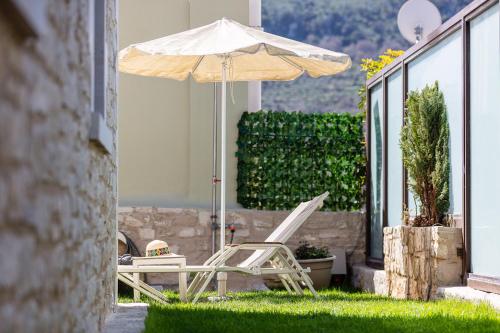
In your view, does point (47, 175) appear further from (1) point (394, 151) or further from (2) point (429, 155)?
(1) point (394, 151)

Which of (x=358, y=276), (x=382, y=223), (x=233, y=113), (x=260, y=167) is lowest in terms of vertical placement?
(x=358, y=276)

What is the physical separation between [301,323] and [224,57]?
12.2ft

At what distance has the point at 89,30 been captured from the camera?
3.25 meters

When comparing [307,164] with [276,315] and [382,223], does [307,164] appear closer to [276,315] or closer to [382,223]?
[382,223]

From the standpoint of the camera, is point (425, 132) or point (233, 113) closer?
point (425, 132)

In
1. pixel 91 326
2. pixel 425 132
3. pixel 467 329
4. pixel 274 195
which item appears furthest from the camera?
pixel 274 195

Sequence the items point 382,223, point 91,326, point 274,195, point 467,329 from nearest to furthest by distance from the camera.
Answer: point 91,326 → point 467,329 → point 382,223 → point 274,195

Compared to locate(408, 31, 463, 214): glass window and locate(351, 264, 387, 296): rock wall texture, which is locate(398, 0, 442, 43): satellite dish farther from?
locate(351, 264, 387, 296): rock wall texture

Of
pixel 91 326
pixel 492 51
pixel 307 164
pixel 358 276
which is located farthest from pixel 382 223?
pixel 91 326

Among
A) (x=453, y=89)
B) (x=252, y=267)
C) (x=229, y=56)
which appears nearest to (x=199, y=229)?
(x=229, y=56)

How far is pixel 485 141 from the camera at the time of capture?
20.8 ft

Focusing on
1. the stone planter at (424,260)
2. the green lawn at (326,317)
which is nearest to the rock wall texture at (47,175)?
the green lawn at (326,317)

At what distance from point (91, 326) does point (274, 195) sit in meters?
6.56

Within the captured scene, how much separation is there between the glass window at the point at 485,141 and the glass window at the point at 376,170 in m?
2.93
